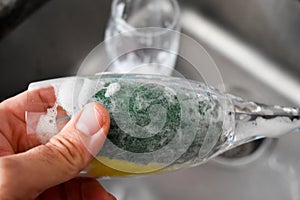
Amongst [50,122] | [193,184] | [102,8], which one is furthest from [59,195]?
[102,8]

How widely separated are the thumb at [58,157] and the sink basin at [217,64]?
0.92ft

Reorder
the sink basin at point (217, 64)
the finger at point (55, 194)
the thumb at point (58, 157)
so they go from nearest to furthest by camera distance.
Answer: the thumb at point (58, 157)
the finger at point (55, 194)
the sink basin at point (217, 64)

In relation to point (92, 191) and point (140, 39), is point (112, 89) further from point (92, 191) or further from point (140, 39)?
point (140, 39)

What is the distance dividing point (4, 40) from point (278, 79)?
0.42 metres

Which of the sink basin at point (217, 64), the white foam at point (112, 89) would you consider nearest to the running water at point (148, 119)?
the white foam at point (112, 89)

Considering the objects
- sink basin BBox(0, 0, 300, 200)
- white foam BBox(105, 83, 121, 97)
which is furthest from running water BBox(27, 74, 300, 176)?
sink basin BBox(0, 0, 300, 200)

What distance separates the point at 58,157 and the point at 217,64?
432 mm

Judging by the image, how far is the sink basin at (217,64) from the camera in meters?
0.70

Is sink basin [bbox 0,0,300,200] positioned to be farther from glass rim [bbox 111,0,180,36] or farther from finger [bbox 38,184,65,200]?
finger [bbox 38,184,65,200]

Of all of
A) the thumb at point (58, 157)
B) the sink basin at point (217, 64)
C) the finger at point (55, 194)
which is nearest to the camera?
the thumb at point (58, 157)

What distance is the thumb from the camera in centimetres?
40

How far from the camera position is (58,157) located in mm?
413

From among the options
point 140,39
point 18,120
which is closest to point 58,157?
point 18,120

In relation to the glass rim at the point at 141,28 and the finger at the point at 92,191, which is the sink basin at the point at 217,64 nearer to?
the glass rim at the point at 141,28
